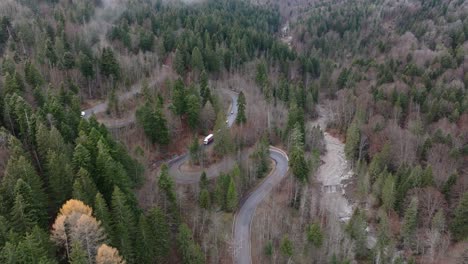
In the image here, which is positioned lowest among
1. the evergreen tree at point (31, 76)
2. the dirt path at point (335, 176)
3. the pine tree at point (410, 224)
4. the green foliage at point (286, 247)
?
the dirt path at point (335, 176)

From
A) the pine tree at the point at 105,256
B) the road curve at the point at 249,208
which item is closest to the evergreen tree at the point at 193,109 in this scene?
the road curve at the point at 249,208

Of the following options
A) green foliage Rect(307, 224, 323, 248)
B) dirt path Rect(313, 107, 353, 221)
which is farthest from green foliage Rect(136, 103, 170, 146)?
green foliage Rect(307, 224, 323, 248)

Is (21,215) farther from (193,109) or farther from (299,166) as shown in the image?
(193,109)

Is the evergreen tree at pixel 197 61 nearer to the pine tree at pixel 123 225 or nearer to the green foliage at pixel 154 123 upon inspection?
the green foliage at pixel 154 123

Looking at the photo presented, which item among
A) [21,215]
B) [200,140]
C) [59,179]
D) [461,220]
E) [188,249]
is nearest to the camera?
[21,215]

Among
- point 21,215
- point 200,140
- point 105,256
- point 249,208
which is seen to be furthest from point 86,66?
point 105,256

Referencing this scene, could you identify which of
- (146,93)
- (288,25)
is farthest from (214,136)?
(288,25)
